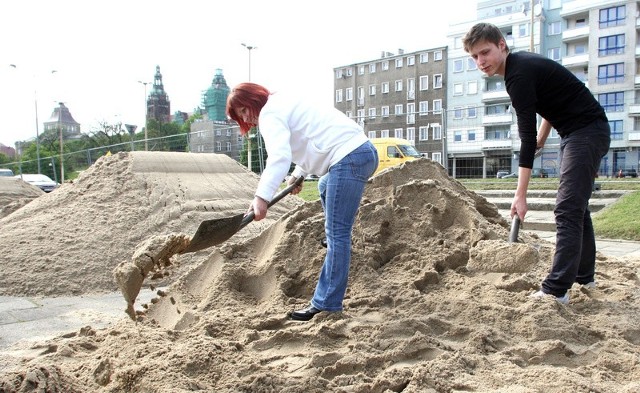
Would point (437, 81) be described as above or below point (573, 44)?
below

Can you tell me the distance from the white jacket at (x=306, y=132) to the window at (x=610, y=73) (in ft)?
121

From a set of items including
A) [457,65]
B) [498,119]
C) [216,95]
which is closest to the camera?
[498,119]

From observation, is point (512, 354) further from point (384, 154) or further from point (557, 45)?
point (557, 45)

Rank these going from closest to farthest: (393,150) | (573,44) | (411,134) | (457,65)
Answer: (393,150)
(411,134)
(573,44)
(457,65)

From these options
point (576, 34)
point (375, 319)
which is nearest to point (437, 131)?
point (375, 319)

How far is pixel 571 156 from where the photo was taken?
2.84m

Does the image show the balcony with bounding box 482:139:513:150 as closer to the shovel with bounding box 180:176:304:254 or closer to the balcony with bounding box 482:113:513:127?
the balcony with bounding box 482:113:513:127

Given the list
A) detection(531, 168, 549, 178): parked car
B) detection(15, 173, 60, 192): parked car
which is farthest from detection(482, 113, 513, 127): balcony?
detection(15, 173, 60, 192): parked car

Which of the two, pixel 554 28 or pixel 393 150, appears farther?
pixel 554 28

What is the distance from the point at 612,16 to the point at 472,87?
9.91 metres

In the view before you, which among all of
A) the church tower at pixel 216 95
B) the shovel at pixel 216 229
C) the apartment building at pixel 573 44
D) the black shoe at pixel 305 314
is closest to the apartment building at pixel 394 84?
the apartment building at pixel 573 44

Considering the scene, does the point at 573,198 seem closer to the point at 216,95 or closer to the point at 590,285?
the point at 590,285

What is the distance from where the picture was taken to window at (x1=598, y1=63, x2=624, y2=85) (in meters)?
33.9

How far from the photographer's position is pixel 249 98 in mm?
2744
